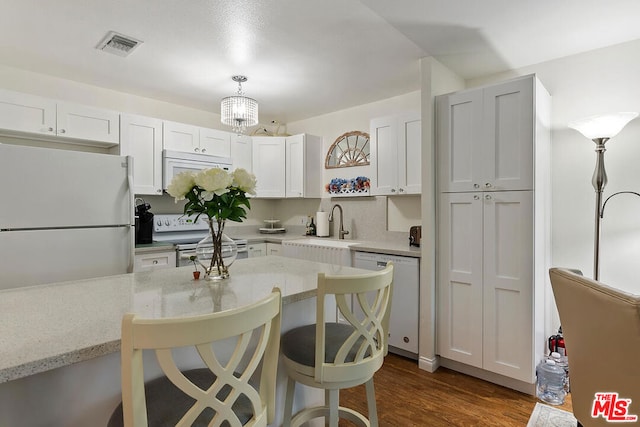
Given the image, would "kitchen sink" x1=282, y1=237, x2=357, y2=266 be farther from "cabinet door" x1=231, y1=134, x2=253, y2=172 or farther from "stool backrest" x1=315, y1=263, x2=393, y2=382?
"stool backrest" x1=315, y1=263, x2=393, y2=382

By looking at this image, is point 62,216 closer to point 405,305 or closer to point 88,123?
point 88,123

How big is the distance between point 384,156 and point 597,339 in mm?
2253

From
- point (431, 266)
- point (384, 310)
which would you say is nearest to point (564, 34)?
point (431, 266)

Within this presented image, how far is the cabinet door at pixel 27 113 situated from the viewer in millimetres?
2631

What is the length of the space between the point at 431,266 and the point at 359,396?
1.08 m

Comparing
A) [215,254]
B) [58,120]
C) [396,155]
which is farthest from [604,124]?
[58,120]

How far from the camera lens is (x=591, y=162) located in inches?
99.3

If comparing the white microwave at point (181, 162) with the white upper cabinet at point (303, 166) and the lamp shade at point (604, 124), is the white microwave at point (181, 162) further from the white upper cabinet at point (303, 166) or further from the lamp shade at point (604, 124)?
the lamp shade at point (604, 124)

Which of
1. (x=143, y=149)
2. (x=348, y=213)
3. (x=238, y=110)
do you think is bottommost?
(x=348, y=213)

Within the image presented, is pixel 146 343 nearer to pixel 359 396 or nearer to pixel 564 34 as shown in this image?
pixel 359 396

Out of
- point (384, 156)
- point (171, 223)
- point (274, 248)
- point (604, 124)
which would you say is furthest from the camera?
point (274, 248)

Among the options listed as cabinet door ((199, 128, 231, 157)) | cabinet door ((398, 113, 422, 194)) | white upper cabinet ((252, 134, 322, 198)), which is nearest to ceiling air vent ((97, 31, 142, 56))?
cabinet door ((199, 128, 231, 157))

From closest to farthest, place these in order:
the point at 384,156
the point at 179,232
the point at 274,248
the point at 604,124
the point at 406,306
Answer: the point at 604,124
the point at 406,306
the point at 384,156
the point at 179,232
the point at 274,248

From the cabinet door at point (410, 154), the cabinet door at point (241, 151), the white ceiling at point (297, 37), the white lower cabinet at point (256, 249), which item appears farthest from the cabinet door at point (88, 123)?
the cabinet door at point (410, 154)
